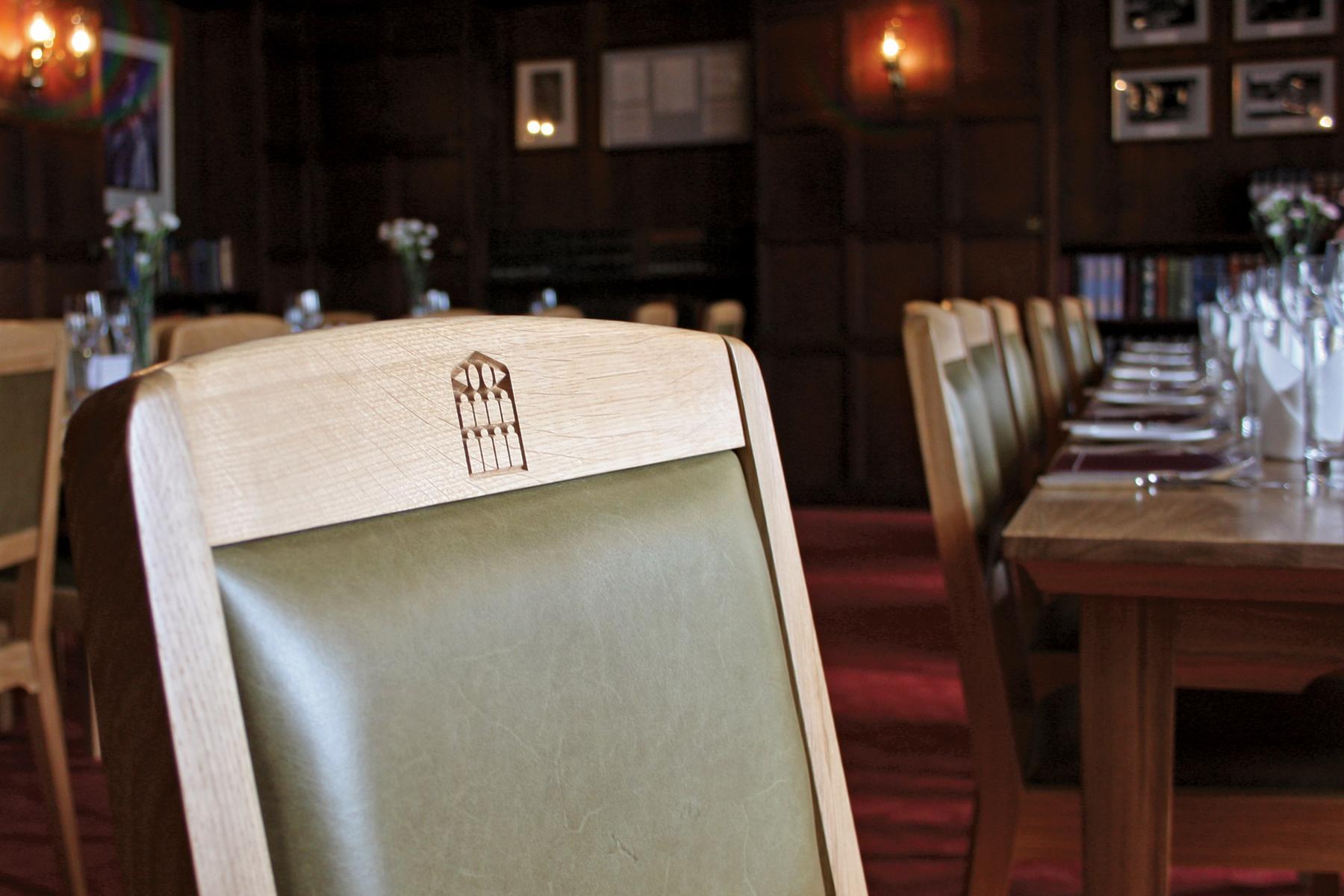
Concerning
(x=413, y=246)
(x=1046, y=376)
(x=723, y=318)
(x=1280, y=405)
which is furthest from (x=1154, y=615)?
(x=413, y=246)

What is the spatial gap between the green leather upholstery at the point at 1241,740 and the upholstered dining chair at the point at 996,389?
1.58 ft

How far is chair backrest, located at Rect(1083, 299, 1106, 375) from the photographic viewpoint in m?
5.63

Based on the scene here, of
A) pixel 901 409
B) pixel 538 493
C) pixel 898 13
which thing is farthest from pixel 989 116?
pixel 538 493

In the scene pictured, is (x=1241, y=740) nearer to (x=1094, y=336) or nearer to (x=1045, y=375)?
(x=1045, y=375)

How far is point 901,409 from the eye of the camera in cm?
637

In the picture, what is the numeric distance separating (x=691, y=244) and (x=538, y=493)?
630 cm

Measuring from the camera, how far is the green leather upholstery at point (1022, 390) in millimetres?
2553

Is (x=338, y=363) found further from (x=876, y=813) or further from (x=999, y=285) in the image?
(x=999, y=285)

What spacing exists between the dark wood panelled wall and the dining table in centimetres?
509

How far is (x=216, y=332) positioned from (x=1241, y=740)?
275 centimetres

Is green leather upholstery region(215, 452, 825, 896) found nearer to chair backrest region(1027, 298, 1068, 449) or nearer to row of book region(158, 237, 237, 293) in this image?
chair backrest region(1027, 298, 1068, 449)

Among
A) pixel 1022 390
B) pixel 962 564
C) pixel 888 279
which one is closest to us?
pixel 962 564

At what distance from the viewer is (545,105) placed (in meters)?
7.15

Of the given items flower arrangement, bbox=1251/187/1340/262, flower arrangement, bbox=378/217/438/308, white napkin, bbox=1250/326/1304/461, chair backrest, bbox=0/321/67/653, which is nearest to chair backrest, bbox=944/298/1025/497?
white napkin, bbox=1250/326/1304/461
